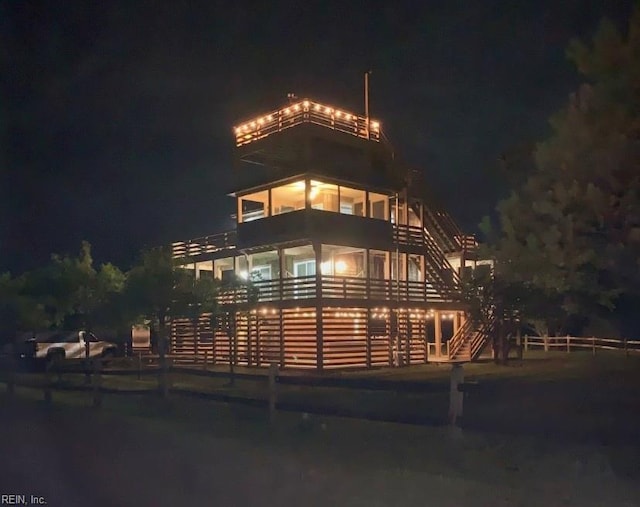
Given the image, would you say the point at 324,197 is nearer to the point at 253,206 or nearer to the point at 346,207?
the point at 346,207

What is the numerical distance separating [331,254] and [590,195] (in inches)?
984

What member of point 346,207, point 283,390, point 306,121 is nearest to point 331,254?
point 346,207

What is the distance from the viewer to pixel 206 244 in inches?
1542

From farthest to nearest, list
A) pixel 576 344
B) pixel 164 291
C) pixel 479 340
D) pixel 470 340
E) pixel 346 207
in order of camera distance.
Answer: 1. pixel 576 344
2. pixel 346 207
3. pixel 470 340
4. pixel 479 340
5. pixel 164 291

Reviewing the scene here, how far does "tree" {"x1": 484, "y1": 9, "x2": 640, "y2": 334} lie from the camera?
33.7 feet

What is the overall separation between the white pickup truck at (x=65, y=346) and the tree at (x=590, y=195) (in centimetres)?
2751

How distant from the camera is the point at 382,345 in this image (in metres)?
34.2

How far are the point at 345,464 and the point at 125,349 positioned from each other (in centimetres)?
3309

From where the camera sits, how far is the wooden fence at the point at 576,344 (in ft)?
133

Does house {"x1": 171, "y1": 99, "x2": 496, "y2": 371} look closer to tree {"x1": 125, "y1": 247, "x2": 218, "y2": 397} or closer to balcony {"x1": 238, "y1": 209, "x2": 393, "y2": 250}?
balcony {"x1": 238, "y1": 209, "x2": 393, "y2": 250}

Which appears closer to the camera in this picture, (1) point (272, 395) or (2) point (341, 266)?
(1) point (272, 395)

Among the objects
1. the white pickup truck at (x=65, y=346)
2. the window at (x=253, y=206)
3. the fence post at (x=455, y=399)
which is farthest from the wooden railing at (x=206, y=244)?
the fence post at (x=455, y=399)

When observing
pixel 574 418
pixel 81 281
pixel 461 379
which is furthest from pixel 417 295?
pixel 461 379

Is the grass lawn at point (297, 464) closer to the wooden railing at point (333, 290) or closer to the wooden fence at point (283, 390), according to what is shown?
the wooden fence at point (283, 390)
